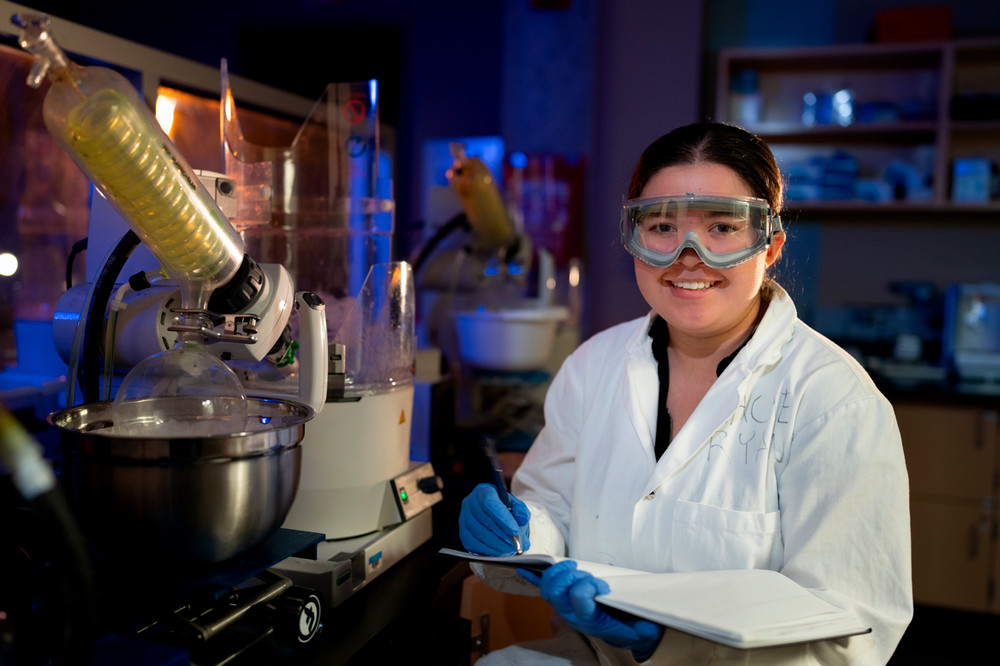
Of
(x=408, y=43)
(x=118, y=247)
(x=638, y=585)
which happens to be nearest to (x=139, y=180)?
(x=118, y=247)

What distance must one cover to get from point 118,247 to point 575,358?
99 centimetres

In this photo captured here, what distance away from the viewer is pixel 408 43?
546 cm

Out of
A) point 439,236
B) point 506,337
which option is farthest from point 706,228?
point 439,236

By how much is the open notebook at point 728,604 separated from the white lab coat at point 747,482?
78 mm

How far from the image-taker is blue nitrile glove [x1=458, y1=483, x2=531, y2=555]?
1327 mm

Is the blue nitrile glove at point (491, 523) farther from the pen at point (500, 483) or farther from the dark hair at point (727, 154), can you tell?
the dark hair at point (727, 154)

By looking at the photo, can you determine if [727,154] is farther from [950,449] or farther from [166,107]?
[950,449]

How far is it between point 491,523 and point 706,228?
0.70m

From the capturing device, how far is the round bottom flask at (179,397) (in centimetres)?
112

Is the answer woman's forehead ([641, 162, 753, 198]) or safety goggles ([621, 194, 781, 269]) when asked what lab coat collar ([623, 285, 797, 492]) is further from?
woman's forehead ([641, 162, 753, 198])

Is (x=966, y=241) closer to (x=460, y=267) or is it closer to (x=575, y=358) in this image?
(x=460, y=267)

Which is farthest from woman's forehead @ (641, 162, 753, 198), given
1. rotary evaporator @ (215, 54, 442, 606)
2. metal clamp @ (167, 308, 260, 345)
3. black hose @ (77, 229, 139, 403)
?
black hose @ (77, 229, 139, 403)

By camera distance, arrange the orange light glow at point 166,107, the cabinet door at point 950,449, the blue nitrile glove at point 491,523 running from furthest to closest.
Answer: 1. the cabinet door at point 950,449
2. the orange light glow at point 166,107
3. the blue nitrile glove at point 491,523

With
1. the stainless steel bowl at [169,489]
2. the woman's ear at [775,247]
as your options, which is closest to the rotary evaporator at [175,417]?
the stainless steel bowl at [169,489]
